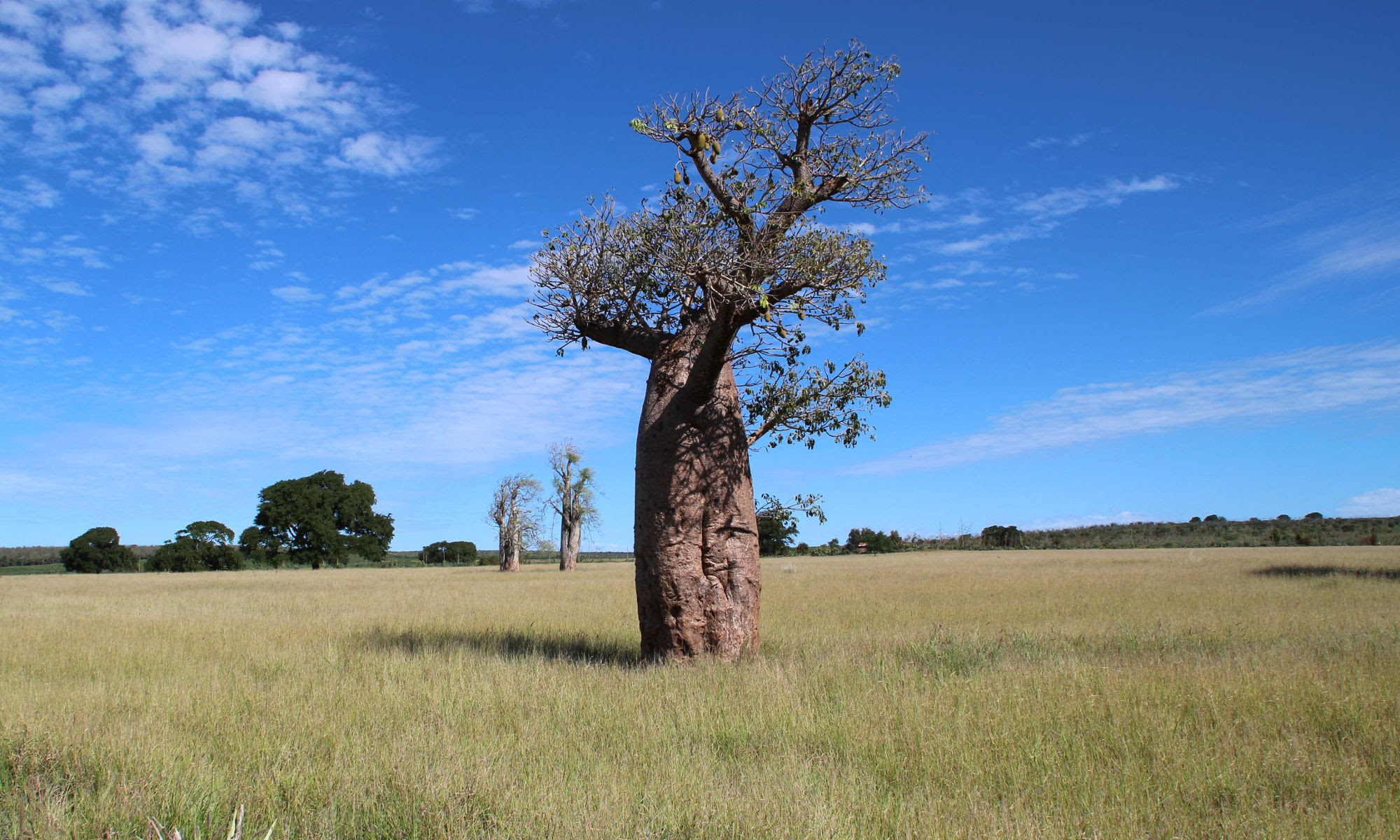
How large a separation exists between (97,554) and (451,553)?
2593 cm

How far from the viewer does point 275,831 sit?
3.98 meters

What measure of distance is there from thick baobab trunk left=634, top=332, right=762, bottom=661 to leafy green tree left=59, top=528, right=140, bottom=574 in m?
62.4

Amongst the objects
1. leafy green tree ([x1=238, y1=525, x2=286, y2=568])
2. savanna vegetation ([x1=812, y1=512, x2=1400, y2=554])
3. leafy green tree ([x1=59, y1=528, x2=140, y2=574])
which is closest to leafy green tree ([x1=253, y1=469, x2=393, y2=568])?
leafy green tree ([x1=238, y1=525, x2=286, y2=568])

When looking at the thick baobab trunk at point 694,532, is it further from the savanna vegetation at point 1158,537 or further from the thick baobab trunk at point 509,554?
the savanna vegetation at point 1158,537

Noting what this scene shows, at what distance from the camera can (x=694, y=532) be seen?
8469mm

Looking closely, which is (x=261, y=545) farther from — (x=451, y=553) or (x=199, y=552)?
(x=451, y=553)

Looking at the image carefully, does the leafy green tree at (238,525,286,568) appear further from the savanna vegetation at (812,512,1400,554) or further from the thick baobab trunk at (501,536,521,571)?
the savanna vegetation at (812,512,1400,554)

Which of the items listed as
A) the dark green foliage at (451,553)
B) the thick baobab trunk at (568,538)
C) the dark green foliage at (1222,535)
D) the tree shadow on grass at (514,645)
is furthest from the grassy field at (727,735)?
the dark green foliage at (451,553)

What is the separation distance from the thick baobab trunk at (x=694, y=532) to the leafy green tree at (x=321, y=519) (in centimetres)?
5107

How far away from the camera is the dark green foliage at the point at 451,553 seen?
73.1 meters

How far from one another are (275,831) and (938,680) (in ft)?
16.7

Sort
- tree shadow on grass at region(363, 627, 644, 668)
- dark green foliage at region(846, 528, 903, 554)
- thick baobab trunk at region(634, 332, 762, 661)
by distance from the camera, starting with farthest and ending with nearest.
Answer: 1. dark green foliage at region(846, 528, 903, 554)
2. tree shadow on grass at region(363, 627, 644, 668)
3. thick baobab trunk at region(634, 332, 762, 661)

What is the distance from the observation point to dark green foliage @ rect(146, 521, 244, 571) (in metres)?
53.4

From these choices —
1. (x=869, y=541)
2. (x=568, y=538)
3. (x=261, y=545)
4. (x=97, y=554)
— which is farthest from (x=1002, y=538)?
(x=97, y=554)
